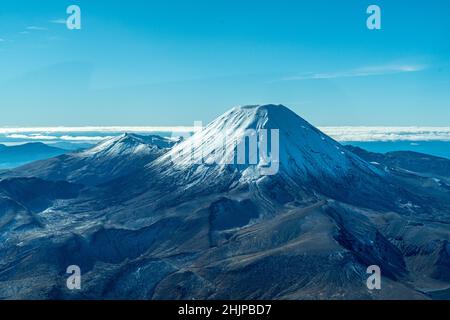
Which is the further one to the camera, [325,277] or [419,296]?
[325,277]
